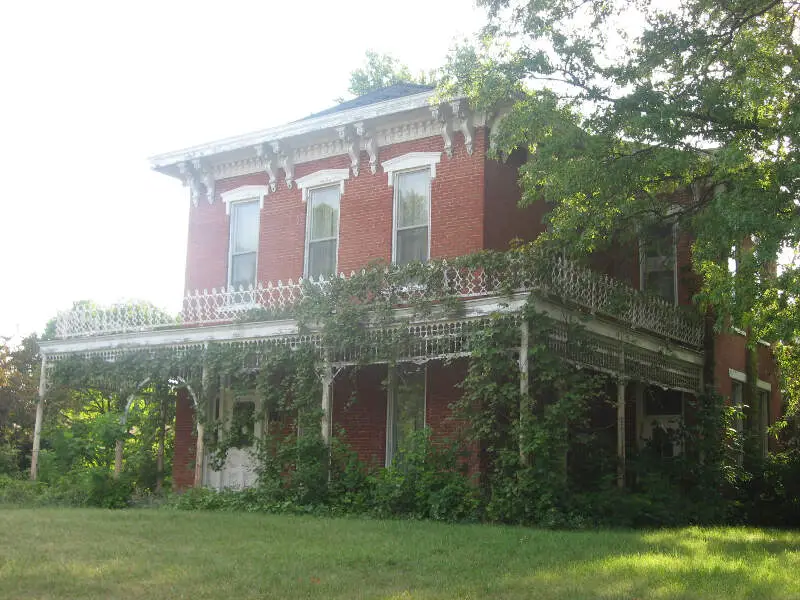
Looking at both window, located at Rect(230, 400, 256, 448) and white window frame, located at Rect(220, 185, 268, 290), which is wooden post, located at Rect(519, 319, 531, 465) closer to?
window, located at Rect(230, 400, 256, 448)

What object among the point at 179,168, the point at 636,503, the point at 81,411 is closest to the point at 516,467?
the point at 636,503

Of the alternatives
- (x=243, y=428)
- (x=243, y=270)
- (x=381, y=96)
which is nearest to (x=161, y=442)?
(x=243, y=428)

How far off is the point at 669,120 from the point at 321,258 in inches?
303

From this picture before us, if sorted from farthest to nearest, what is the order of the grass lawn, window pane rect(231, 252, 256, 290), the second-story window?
the second-story window → window pane rect(231, 252, 256, 290) → the grass lawn

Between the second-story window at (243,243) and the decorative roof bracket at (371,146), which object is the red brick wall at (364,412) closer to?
the second-story window at (243,243)

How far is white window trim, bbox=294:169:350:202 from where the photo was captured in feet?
61.2

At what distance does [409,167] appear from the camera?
17719mm

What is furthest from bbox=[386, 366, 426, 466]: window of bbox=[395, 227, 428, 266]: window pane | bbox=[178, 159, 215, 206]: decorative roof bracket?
bbox=[178, 159, 215, 206]: decorative roof bracket

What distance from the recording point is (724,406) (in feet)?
59.7

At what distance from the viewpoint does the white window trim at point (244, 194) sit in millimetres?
19828

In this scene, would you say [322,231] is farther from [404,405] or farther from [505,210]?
[404,405]

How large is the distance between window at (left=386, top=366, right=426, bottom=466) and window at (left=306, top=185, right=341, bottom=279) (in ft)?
9.12

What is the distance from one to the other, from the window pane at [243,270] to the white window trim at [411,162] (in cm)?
372

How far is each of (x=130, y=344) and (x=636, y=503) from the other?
401 inches
